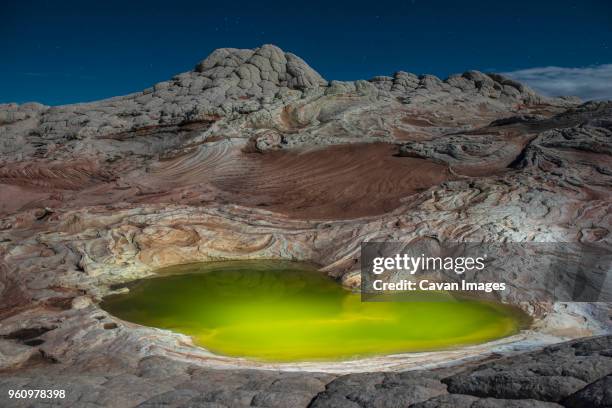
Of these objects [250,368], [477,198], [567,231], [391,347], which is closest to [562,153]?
[477,198]

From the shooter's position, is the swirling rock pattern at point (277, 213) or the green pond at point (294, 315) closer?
the swirling rock pattern at point (277, 213)

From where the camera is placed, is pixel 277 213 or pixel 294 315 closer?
pixel 294 315

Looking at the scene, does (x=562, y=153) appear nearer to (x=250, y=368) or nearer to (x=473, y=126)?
(x=473, y=126)

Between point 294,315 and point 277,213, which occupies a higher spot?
point 277,213

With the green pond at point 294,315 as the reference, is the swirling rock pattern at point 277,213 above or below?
above
